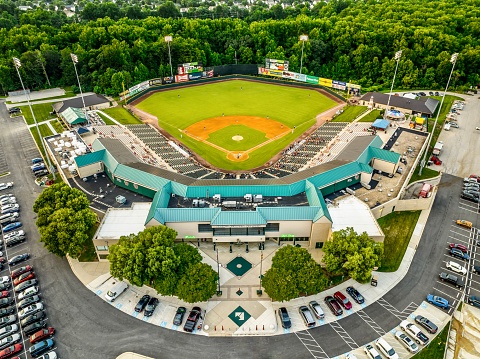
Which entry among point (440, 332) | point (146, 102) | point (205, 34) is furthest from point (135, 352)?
point (205, 34)

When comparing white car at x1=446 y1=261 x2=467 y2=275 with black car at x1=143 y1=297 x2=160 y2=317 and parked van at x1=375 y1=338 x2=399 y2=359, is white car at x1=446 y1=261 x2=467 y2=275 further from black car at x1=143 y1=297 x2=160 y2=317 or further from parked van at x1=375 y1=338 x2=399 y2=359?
black car at x1=143 y1=297 x2=160 y2=317

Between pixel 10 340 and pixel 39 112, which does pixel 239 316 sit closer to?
pixel 10 340

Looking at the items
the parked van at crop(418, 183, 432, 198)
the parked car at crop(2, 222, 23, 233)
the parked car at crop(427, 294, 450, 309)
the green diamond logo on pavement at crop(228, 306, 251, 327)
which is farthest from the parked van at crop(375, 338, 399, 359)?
the parked car at crop(2, 222, 23, 233)

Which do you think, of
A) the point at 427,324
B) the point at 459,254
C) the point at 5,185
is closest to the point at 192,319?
the point at 427,324

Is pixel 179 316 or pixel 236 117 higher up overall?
pixel 236 117

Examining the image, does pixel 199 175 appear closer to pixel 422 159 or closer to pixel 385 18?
pixel 422 159

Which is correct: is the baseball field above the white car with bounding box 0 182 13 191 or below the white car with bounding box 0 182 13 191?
above

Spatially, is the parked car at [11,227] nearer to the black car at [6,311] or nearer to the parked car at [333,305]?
the black car at [6,311]
